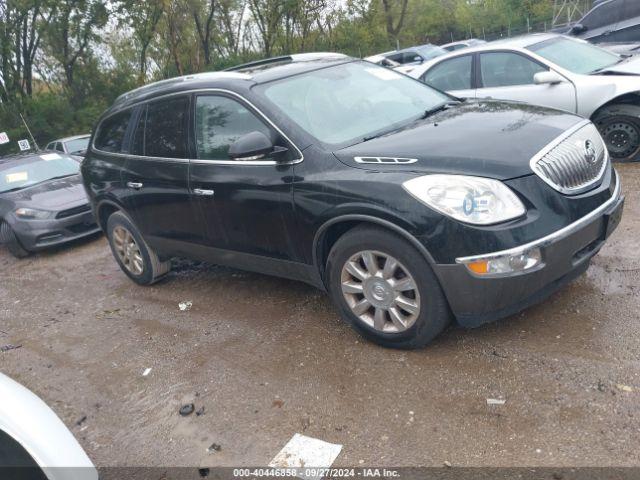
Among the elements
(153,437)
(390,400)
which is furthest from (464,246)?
(153,437)

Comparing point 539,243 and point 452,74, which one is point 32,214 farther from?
point 539,243

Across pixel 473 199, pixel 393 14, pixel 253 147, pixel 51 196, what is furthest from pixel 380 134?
pixel 393 14

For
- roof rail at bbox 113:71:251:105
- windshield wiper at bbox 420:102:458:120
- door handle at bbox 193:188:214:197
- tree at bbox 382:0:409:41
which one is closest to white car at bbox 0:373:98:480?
door handle at bbox 193:188:214:197

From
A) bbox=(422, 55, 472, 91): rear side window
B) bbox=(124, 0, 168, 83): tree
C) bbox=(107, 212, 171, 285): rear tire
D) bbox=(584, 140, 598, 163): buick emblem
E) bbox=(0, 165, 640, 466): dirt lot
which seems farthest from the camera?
bbox=(124, 0, 168, 83): tree

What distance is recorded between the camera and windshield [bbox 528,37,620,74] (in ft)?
22.3

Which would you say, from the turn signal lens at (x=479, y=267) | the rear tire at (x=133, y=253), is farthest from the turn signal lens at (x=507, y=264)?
the rear tire at (x=133, y=253)

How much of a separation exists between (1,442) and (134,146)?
341cm

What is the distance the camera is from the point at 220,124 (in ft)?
14.0

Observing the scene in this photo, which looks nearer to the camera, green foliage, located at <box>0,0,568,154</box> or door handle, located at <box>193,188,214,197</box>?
door handle, located at <box>193,188,214,197</box>

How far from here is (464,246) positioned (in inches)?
120

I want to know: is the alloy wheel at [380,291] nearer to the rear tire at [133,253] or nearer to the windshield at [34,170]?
the rear tire at [133,253]

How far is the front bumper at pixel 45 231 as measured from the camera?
25.3ft

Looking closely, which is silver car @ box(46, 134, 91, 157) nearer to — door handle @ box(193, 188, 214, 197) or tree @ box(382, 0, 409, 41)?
door handle @ box(193, 188, 214, 197)

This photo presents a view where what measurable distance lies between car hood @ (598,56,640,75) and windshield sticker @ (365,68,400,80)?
3.22 metres
